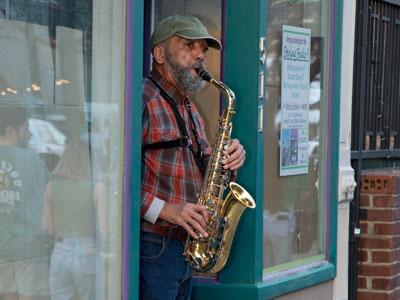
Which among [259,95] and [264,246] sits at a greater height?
[259,95]

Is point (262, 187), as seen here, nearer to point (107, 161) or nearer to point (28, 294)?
point (107, 161)

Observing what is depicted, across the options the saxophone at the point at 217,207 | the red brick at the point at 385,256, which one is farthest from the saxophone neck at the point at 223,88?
the red brick at the point at 385,256

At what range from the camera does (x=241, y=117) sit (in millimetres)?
4754

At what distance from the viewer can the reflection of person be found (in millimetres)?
3838

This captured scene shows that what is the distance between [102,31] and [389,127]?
4.29 m

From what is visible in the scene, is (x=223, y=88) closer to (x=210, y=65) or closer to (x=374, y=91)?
(x=210, y=65)

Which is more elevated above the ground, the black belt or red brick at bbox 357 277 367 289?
the black belt

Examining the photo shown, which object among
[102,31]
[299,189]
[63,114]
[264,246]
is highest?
[102,31]

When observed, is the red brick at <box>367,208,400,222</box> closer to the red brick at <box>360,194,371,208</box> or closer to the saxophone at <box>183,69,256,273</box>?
the red brick at <box>360,194,371,208</box>

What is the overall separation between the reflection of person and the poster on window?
1234mm

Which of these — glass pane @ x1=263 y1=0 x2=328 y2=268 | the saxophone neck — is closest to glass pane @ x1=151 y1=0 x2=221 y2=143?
glass pane @ x1=263 y1=0 x2=328 y2=268

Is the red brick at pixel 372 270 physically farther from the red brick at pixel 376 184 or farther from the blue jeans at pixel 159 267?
the blue jeans at pixel 159 267

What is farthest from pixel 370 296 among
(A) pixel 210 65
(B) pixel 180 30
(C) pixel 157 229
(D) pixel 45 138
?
(D) pixel 45 138

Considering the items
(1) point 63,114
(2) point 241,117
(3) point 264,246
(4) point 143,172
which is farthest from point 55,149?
(3) point 264,246
